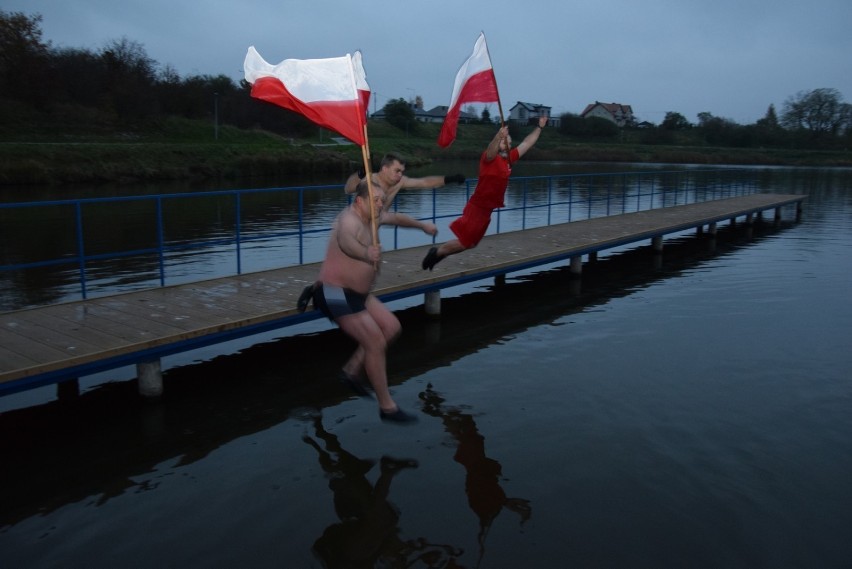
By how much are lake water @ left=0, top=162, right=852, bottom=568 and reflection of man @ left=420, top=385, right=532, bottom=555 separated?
2 cm

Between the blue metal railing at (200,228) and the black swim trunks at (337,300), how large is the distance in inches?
144

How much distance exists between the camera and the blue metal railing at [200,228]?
1254 cm

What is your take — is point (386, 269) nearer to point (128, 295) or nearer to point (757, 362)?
point (128, 295)

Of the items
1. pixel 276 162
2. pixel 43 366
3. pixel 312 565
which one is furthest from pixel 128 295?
pixel 276 162

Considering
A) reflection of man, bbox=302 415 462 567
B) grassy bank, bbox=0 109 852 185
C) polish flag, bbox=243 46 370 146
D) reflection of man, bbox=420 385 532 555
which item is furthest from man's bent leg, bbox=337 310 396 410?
grassy bank, bbox=0 109 852 185

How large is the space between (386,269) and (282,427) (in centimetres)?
468

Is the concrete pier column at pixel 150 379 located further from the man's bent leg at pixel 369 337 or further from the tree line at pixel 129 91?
the tree line at pixel 129 91

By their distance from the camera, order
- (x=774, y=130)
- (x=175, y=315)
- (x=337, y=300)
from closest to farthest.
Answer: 1. (x=337, y=300)
2. (x=175, y=315)
3. (x=774, y=130)

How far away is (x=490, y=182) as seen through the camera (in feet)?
24.5

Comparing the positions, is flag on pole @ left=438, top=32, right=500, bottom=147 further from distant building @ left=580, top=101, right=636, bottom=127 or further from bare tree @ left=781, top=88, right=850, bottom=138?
distant building @ left=580, top=101, right=636, bottom=127

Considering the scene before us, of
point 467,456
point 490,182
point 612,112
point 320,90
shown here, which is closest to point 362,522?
point 467,456

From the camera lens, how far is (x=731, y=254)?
1739 cm

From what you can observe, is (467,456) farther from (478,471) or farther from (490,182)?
(490,182)

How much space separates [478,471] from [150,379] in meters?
3.52
